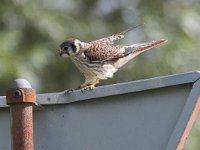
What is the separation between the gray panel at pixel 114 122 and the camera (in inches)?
102

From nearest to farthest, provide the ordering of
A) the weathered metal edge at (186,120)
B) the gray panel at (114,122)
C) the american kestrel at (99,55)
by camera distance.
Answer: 1. the weathered metal edge at (186,120)
2. the gray panel at (114,122)
3. the american kestrel at (99,55)

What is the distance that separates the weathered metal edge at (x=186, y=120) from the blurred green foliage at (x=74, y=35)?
4.42 metres

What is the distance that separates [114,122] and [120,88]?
116mm

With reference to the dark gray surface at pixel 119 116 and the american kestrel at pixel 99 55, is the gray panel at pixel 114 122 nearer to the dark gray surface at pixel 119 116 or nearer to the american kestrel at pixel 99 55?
the dark gray surface at pixel 119 116

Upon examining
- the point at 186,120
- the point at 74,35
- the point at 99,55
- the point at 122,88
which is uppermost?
the point at 74,35

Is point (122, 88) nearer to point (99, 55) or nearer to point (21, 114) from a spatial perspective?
point (21, 114)

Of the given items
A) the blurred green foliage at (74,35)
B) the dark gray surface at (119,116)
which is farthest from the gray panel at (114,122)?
the blurred green foliage at (74,35)

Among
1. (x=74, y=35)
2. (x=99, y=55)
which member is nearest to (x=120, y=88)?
(x=99, y=55)

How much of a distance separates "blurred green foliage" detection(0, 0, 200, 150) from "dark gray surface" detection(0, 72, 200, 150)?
4033 mm

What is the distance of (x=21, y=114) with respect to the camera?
8.60 ft

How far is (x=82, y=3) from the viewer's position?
9.50 m

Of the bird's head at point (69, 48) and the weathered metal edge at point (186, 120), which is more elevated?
the bird's head at point (69, 48)

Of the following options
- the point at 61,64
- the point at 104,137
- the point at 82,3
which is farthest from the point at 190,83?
the point at 82,3

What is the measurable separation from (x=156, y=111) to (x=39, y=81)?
538 centimetres
